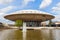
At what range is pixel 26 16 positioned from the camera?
12.4m

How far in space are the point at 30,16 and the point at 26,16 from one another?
1.15ft

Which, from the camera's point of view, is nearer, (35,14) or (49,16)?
(35,14)

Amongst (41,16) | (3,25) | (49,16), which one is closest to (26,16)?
(41,16)

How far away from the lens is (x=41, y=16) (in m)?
12.6

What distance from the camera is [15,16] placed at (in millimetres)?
12734

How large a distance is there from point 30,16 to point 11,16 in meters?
1.78

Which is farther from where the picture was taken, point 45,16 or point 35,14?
point 45,16

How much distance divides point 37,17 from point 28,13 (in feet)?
2.98

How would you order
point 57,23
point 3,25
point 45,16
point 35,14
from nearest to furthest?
1. point 35,14
2. point 45,16
3. point 3,25
4. point 57,23

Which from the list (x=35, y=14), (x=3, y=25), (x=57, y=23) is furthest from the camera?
(x=57, y=23)

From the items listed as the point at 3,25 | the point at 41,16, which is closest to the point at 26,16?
Result: the point at 41,16

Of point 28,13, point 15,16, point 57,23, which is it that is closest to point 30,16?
point 28,13

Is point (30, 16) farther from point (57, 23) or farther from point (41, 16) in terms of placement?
point (57, 23)

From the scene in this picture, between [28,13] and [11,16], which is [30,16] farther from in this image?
[11,16]
